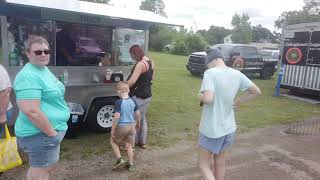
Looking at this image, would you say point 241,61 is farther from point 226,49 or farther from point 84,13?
point 84,13

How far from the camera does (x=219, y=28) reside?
93.2m

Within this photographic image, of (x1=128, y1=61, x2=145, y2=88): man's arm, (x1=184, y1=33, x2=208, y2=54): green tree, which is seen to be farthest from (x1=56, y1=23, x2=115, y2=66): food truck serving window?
(x1=184, y1=33, x2=208, y2=54): green tree

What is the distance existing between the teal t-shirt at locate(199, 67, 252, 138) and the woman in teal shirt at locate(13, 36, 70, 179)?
1.48 metres

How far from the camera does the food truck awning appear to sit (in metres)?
5.29

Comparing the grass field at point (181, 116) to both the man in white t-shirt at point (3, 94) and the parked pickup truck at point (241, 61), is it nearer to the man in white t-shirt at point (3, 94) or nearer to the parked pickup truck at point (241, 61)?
the man in white t-shirt at point (3, 94)

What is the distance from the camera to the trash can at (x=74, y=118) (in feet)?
19.5

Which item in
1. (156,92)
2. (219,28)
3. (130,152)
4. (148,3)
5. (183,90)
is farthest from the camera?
(219,28)

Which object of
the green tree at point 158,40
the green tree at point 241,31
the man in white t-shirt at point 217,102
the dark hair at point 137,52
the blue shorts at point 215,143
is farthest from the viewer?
the green tree at point 241,31

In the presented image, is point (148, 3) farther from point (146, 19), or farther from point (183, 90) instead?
point (146, 19)

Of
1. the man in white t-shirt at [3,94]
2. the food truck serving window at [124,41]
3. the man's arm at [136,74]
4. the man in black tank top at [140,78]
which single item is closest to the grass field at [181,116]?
the man in black tank top at [140,78]

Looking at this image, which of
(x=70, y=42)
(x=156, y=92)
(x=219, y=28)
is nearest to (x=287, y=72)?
(x=156, y=92)

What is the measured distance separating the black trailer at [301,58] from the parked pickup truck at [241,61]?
3.88m

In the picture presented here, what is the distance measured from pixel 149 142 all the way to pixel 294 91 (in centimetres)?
840

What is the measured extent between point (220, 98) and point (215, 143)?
52 cm
